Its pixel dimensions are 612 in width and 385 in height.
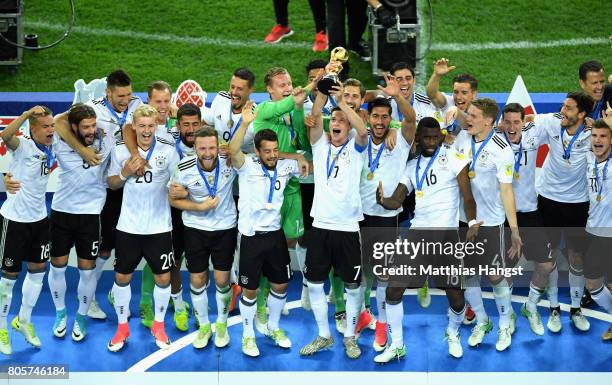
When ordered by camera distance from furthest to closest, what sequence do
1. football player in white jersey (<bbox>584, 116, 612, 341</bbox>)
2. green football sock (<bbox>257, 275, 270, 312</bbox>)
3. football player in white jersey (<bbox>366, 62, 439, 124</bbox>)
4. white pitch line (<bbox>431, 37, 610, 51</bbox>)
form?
white pitch line (<bbox>431, 37, 610, 51</bbox>) → green football sock (<bbox>257, 275, 270, 312</bbox>) → football player in white jersey (<bbox>366, 62, 439, 124</bbox>) → football player in white jersey (<bbox>584, 116, 612, 341</bbox>)

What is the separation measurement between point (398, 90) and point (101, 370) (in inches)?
127

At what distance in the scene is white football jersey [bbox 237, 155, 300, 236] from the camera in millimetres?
9000

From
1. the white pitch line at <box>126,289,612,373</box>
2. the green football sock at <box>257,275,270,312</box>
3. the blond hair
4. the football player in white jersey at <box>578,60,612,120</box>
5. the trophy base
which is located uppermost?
A: the trophy base

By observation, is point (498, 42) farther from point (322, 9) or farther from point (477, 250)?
point (477, 250)

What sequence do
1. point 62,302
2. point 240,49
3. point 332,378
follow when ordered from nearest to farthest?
1. point 332,378
2. point 62,302
3. point 240,49

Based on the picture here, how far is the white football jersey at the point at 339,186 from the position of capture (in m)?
8.95

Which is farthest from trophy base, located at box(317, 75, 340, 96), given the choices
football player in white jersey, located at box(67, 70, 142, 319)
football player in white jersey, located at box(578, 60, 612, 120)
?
football player in white jersey, located at box(578, 60, 612, 120)

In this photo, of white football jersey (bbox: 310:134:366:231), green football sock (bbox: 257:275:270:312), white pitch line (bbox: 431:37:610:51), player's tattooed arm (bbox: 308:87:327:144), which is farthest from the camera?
white pitch line (bbox: 431:37:610:51)

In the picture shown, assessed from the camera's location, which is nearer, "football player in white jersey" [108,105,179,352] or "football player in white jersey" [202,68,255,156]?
"football player in white jersey" [108,105,179,352]

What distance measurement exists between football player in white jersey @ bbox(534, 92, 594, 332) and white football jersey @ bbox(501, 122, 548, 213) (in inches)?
4.0

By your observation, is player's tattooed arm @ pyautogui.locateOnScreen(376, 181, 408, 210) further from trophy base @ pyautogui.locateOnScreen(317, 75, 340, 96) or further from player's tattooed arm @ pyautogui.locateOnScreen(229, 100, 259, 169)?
player's tattooed arm @ pyautogui.locateOnScreen(229, 100, 259, 169)

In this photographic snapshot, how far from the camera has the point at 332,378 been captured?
8.89m

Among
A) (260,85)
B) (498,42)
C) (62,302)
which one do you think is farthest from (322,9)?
(62,302)

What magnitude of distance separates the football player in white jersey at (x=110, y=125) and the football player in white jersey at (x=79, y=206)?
0.06m
